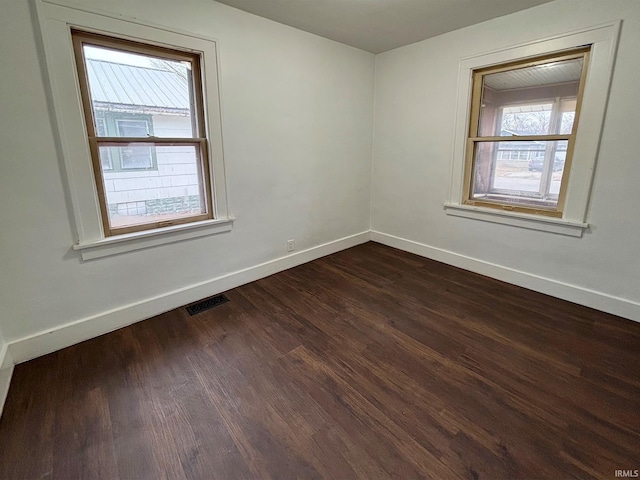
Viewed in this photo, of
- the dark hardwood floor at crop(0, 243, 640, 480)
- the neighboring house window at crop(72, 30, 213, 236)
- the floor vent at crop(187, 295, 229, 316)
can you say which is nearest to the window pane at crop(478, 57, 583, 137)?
the dark hardwood floor at crop(0, 243, 640, 480)

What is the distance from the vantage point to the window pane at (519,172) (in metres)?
2.78

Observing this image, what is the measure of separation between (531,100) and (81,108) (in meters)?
3.67

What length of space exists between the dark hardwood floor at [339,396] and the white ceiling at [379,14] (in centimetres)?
256

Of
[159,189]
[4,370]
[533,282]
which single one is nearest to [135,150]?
[159,189]

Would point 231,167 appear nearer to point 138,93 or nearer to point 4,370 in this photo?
point 138,93

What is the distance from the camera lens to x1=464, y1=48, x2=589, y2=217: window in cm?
264

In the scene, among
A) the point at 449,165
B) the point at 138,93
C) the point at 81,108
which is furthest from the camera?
the point at 449,165

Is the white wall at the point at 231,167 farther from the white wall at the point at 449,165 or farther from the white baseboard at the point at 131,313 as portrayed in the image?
the white wall at the point at 449,165

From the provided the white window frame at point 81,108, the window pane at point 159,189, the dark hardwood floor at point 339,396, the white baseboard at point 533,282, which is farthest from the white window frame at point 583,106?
the window pane at point 159,189

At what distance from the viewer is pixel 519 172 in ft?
9.90

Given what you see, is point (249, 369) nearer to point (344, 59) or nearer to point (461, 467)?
point (461, 467)

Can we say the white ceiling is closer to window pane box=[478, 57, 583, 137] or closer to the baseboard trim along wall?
window pane box=[478, 57, 583, 137]

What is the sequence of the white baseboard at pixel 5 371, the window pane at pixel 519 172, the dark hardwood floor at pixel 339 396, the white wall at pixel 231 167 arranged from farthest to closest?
the window pane at pixel 519 172, the white wall at pixel 231 167, the white baseboard at pixel 5 371, the dark hardwood floor at pixel 339 396

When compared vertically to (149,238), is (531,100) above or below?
above
